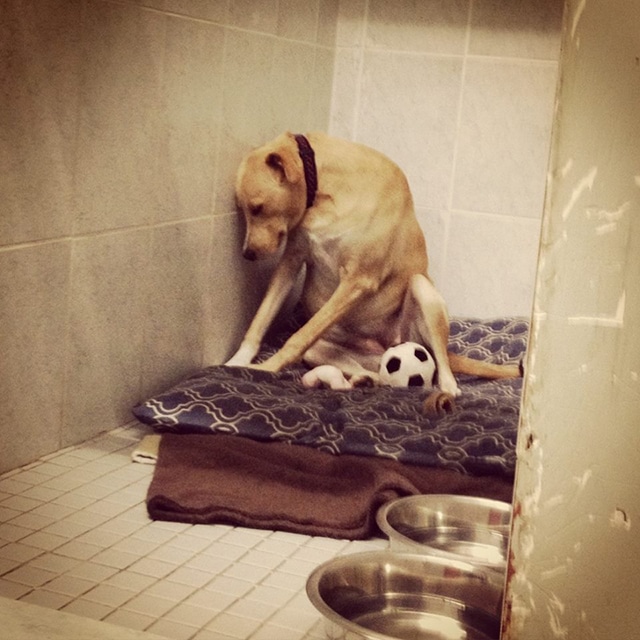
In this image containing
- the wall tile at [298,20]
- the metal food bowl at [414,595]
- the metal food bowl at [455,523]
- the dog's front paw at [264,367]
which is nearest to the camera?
the metal food bowl at [414,595]

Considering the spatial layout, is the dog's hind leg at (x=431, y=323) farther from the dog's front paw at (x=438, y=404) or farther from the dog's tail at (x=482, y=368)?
the dog's front paw at (x=438, y=404)

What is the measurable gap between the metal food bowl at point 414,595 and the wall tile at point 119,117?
40.6 inches

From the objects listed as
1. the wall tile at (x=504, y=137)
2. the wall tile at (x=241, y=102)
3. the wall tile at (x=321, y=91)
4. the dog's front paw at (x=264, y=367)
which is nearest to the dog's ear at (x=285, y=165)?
the wall tile at (x=241, y=102)

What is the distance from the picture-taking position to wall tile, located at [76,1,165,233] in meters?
2.24

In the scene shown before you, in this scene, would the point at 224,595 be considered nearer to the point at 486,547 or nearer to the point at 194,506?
the point at 194,506

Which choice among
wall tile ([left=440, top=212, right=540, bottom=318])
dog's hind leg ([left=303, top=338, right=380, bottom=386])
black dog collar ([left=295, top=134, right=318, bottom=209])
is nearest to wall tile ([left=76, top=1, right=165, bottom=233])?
black dog collar ([left=295, top=134, right=318, bottom=209])

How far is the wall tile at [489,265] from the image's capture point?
356cm

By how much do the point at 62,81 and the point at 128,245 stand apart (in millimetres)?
445

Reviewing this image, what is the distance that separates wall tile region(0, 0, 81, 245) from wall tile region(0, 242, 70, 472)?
0.06 metres

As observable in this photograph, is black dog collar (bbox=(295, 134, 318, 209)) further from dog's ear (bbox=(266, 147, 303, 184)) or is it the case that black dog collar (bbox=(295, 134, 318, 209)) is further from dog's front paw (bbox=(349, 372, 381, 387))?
dog's front paw (bbox=(349, 372, 381, 387))

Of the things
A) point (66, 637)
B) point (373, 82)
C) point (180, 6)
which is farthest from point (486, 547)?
point (373, 82)

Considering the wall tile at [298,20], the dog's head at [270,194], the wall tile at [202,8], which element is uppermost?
the wall tile at [298,20]

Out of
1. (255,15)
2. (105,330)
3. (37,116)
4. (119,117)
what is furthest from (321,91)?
(37,116)

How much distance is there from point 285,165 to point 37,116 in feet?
2.86
